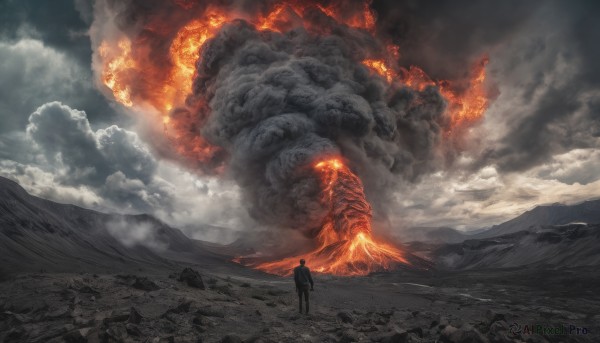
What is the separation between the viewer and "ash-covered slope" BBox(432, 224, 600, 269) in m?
50.1

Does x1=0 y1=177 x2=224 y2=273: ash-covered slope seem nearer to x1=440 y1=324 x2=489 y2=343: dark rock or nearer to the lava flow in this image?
the lava flow

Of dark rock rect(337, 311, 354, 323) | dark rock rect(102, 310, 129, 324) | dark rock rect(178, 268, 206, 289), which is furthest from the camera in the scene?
dark rock rect(178, 268, 206, 289)

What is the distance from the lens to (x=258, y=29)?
236 ft

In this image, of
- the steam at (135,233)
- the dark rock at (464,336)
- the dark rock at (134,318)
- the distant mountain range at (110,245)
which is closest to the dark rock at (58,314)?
the dark rock at (134,318)

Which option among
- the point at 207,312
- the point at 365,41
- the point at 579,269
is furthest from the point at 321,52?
the point at 207,312

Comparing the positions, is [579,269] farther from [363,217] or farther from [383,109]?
[383,109]

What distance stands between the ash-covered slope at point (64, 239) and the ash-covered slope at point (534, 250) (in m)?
56.6

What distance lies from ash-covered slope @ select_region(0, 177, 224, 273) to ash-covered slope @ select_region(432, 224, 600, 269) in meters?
56.6

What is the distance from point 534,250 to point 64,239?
247 ft

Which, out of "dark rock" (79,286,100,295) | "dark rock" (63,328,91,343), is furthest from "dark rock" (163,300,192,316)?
"dark rock" (79,286,100,295)

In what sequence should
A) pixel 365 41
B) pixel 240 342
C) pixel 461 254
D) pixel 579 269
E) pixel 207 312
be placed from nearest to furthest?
pixel 240 342, pixel 207 312, pixel 579 269, pixel 365 41, pixel 461 254

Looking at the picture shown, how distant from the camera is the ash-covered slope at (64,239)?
34594 mm

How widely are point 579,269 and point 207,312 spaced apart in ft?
150

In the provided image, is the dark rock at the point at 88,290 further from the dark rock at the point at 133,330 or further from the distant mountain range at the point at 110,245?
the distant mountain range at the point at 110,245
